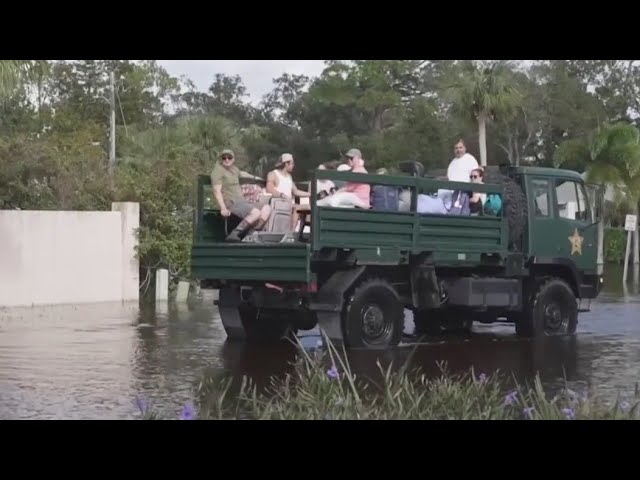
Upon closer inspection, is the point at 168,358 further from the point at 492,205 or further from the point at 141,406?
the point at 141,406

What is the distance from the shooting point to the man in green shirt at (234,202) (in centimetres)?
1478

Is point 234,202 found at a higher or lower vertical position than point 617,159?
lower

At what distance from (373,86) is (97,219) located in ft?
137

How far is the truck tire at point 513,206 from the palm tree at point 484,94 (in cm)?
2199

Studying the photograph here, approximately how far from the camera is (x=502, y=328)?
18453mm

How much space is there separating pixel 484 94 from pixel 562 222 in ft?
72.3

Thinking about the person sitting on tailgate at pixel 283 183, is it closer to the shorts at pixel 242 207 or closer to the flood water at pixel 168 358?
the shorts at pixel 242 207

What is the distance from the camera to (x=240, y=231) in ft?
48.8

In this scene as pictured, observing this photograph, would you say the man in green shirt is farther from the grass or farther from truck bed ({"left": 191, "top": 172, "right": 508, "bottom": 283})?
the grass

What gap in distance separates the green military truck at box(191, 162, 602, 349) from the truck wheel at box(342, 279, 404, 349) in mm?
12

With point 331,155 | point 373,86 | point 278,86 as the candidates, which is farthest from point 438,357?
point 278,86

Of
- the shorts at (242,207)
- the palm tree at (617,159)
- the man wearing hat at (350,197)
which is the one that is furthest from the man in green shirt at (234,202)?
the palm tree at (617,159)

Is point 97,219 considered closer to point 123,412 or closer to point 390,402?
point 123,412

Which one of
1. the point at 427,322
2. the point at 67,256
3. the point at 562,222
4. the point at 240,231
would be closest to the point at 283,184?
the point at 240,231
